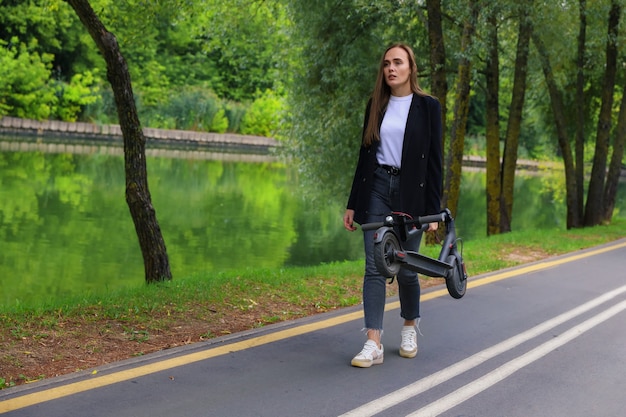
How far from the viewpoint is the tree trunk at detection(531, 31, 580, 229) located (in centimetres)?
1862

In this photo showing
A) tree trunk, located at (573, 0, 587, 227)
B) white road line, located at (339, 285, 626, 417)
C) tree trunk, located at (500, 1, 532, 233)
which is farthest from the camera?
tree trunk, located at (573, 0, 587, 227)

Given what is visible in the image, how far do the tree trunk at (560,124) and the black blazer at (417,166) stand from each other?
12941 millimetres

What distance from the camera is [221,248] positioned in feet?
64.4

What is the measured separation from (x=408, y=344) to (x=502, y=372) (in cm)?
72

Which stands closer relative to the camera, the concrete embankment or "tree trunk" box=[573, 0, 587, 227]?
"tree trunk" box=[573, 0, 587, 227]

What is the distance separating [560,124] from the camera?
20109 millimetres

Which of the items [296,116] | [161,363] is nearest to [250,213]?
[296,116]

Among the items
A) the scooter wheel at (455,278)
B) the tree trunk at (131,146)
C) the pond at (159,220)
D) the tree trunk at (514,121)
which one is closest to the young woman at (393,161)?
the scooter wheel at (455,278)

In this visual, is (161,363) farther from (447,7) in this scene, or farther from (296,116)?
(296,116)

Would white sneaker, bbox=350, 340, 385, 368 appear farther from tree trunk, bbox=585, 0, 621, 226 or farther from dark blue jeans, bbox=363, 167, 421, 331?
tree trunk, bbox=585, 0, 621, 226

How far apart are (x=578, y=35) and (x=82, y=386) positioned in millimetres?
18071

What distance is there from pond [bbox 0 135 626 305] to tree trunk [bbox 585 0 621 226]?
182 inches

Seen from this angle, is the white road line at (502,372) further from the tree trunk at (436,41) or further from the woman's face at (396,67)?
the tree trunk at (436,41)

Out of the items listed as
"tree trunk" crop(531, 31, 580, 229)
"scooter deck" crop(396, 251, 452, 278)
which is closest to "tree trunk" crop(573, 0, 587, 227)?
"tree trunk" crop(531, 31, 580, 229)
